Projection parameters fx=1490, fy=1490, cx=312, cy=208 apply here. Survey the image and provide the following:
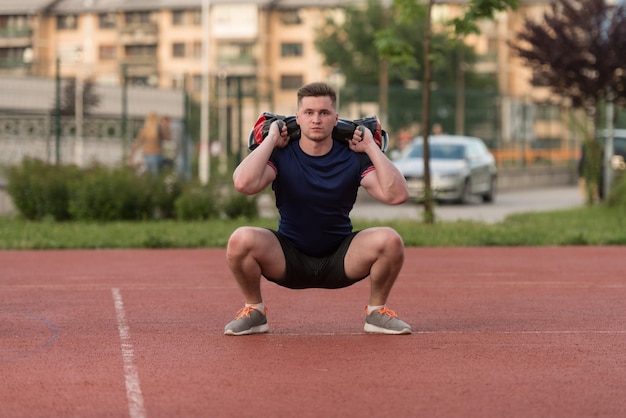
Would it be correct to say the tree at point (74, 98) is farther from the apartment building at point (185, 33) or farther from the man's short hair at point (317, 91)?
the apartment building at point (185, 33)

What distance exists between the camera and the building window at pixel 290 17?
362 feet

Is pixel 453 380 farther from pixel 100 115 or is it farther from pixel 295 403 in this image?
pixel 100 115

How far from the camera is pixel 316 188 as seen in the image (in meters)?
9.02

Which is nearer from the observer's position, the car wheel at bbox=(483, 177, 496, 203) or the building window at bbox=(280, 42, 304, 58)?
the car wheel at bbox=(483, 177, 496, 203)

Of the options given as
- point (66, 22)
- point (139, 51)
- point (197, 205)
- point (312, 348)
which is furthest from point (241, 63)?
point (312, 348)

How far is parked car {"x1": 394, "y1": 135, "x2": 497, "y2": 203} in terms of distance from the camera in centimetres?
3322

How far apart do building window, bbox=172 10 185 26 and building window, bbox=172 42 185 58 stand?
4.90 ft

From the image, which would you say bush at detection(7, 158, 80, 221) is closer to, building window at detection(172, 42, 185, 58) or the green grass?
the green grass

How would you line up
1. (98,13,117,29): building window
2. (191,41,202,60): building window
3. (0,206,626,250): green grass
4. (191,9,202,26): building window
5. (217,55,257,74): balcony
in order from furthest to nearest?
(98,13,117,29): building window, (217,55,257,74): balcony, (191,41,202,60): building window, (191,9,202,26): building window, (0,206,626,250): green grass

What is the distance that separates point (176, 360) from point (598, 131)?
2165 cm

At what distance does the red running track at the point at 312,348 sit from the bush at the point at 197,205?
7.64 m

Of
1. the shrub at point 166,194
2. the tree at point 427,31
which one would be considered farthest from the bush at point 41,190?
the tree at point 427,31

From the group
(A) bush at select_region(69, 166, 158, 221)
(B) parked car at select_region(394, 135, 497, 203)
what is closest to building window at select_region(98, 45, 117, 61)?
(B) parked car at select_region(394, 135, 497, 203)

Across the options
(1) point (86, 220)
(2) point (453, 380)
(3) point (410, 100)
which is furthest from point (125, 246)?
(3) point (410, 100)
